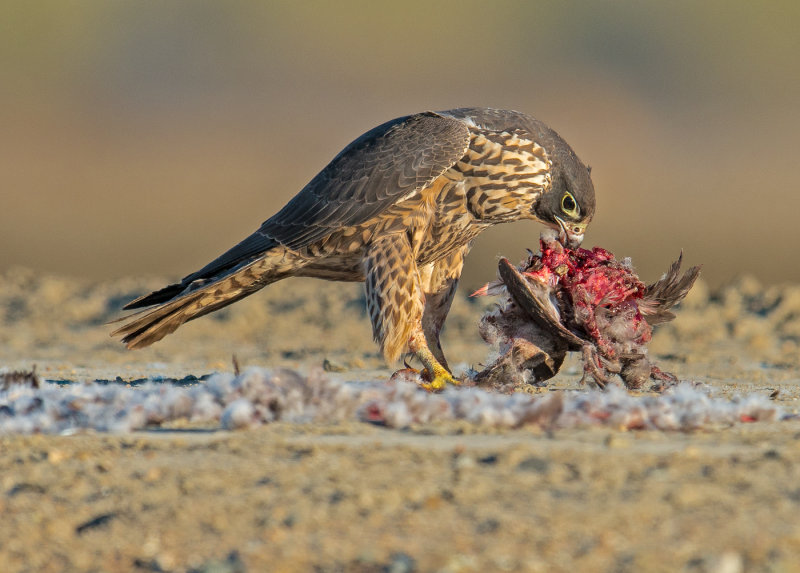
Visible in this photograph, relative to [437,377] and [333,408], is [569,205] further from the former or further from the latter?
[333,408]

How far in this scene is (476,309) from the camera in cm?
1081

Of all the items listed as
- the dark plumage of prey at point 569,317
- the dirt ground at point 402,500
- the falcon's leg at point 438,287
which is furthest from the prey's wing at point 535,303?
the dirt ground at point 402,500

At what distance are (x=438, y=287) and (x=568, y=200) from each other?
2.86 feet

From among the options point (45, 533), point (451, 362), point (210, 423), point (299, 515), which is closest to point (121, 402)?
point (210, 423)

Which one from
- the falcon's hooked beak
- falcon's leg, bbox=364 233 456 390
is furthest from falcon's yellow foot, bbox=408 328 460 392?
the falcon's hooked beak

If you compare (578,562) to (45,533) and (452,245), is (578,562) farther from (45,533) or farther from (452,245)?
(452,245)

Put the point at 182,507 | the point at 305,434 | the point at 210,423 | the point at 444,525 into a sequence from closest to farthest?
the point at 444,525, the point at 182,507, the point at 305,434, the point at 210,423

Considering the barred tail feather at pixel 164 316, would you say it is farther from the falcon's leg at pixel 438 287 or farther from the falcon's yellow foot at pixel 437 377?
the falcon's yellow foot at pixel 437 377

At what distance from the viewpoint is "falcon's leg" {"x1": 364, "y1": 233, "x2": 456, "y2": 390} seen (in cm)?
531

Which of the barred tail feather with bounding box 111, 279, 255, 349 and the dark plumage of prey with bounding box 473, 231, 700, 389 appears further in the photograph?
the barred tail feather with bounding box 111, 279, 255, 349

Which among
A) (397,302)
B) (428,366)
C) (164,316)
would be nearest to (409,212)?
(397,302)

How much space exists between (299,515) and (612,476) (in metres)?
0.78

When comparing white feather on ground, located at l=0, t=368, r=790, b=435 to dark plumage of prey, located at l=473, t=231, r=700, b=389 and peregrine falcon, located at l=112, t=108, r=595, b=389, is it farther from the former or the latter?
peregrine falcon, located at l=112, t=108, r=595, b=389

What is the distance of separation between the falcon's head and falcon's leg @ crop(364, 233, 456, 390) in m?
0.70
